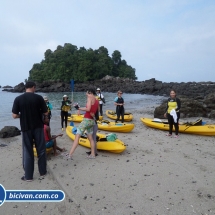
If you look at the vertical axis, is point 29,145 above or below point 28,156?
above

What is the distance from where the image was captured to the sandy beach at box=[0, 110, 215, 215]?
3.37 meters

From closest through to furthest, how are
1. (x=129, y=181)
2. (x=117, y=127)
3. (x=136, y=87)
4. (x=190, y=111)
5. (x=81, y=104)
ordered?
(x=129, y=181)
(x=117, y=127)
(x=190, y=111)
(x=81, y=104)
(x=136, y=87)

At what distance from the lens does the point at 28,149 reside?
4273mm

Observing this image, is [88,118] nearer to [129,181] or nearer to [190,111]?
[129,181]

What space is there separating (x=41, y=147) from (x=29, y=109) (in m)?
0.91

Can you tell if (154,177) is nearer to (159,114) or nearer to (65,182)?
(65,182)

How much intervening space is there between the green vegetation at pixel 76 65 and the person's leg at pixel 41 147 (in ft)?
220

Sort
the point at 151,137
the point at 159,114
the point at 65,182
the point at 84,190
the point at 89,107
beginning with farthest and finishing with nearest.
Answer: the point at 159,114 → the point at 151,137 → the point at 89,107 → the point at 65,182 → the point at 84,190

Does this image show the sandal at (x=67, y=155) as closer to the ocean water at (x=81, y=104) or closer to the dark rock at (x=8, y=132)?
the dark rock at (x=8, y=132)

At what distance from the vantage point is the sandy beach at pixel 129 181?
3367 mm

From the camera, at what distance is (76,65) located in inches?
2911

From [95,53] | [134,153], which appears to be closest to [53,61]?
[95,53]

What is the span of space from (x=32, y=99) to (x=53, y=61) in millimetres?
78432

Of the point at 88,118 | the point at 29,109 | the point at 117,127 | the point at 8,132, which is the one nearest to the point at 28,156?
the point at 29,109
